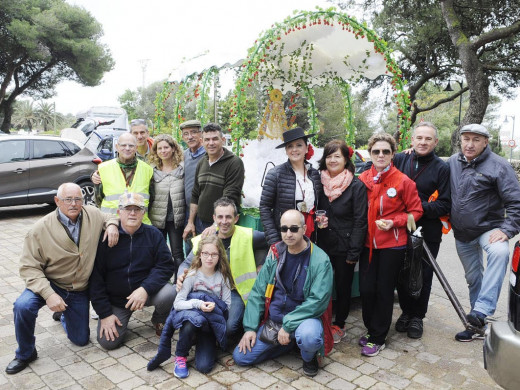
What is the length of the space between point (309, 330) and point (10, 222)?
7.99 metres

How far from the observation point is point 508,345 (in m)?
2.33

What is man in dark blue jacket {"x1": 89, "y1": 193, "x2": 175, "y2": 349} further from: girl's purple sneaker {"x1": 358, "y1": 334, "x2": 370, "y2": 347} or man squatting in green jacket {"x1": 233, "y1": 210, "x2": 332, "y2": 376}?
girl's purple sneaker {"x1": 358, "y1": 334, "x2": 370, "y2": 347}

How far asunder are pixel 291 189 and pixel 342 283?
0.99 metres

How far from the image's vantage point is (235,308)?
3.66m

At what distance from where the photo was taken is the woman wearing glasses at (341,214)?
12.0ft

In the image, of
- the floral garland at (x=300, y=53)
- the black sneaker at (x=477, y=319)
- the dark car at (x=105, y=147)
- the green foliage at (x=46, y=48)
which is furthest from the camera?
the green foliage at (x=46, y=48)

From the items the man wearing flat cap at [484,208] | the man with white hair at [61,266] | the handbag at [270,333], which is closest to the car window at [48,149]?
the man with white hair at [61,266]

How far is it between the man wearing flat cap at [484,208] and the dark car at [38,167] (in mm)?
7483

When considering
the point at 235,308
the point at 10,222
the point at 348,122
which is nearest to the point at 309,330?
the point at 235,308

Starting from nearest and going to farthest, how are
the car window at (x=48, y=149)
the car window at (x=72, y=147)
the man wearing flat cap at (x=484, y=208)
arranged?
the man wearing flat cap at (x=484, y=208)
the car window at (x=48, y=149)
the car window at (x=72, y=147)

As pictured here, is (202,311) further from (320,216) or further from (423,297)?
(423,297)

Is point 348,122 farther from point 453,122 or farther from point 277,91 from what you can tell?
point 453,122

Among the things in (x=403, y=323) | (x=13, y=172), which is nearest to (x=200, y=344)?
(x=403, y=323)

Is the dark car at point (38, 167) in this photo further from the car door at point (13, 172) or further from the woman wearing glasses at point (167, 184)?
the woman wearing glasses at point (167, 184)
